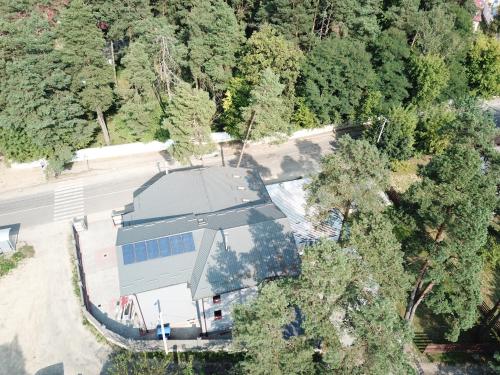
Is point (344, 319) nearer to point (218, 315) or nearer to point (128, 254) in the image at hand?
point (218, 315)

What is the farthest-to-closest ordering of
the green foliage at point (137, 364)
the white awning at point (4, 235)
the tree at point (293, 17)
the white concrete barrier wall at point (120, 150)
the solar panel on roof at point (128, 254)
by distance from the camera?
the tree at point (293, 17) < the white concrete barrier wall at point (120, 150) < the white awning at point (4, 235) < the solar panel on roof at point (128, 254) < the green foliage at point (137, 364)

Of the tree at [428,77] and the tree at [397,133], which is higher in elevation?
the tree at [428,77]

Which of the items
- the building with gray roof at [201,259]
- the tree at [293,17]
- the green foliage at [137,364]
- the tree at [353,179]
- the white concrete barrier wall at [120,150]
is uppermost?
the tree at [293,17]

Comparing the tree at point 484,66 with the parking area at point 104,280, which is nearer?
the parking area at point 104,280

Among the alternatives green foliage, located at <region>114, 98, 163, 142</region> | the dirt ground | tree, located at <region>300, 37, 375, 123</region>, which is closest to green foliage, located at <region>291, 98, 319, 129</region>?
tree, located at <region>300, 37, 375, 123</region>

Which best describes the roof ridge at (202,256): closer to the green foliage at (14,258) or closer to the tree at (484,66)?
the green foliage at (14,258)

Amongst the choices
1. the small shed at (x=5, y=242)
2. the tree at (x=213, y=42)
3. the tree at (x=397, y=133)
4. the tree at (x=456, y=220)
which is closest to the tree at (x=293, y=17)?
the tree at (x=213, y=42)

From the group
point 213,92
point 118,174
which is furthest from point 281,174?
point 118,174
